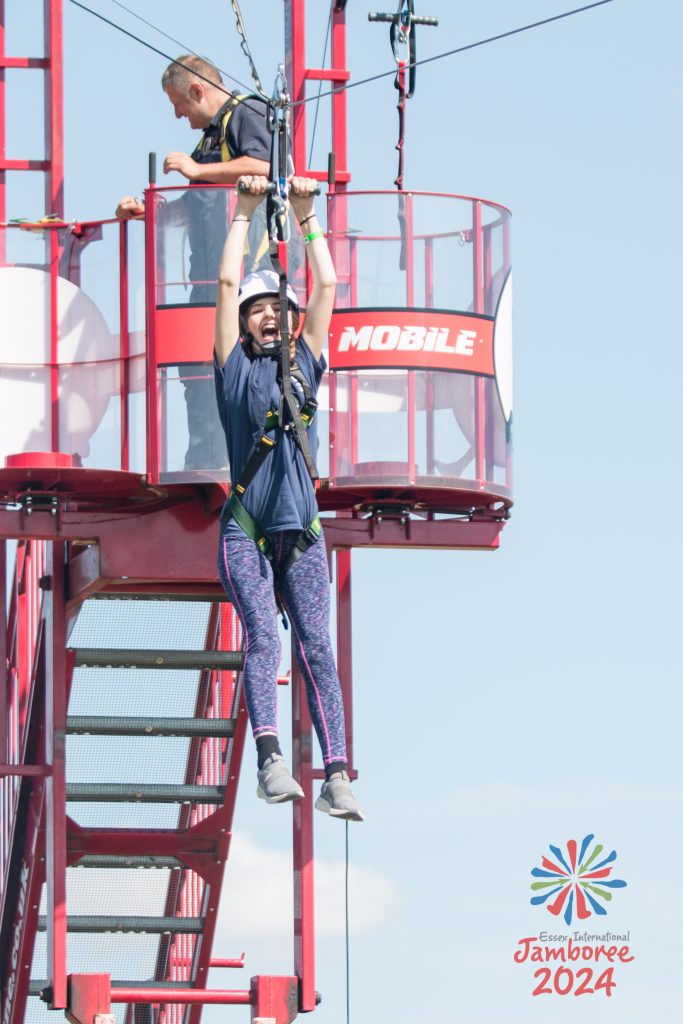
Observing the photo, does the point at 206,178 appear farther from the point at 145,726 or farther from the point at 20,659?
the point at 20,659

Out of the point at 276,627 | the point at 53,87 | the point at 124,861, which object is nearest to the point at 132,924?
the point at 124,861

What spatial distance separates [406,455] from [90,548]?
268 cm

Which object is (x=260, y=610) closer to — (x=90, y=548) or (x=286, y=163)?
(x=286, y=163)

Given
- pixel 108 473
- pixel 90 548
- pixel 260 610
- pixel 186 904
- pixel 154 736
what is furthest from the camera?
pixel 186 904

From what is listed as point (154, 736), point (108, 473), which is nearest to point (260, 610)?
point (108, 473)

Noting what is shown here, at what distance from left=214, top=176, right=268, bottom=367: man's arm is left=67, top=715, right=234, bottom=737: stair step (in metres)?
→ 7.50

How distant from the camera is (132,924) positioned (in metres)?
23.6

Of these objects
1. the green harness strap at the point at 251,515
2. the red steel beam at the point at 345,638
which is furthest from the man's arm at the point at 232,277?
the red steel beam at the point at 345,638

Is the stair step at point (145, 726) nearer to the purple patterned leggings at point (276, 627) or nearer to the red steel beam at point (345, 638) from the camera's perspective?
the red steel beam at point (345, 638)

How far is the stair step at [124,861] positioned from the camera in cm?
2344

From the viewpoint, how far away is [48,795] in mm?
21422

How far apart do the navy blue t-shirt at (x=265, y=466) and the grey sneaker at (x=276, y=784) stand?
1360mm

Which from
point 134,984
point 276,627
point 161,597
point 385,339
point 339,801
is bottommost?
point 134,984

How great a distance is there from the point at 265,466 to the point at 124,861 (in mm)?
8841
